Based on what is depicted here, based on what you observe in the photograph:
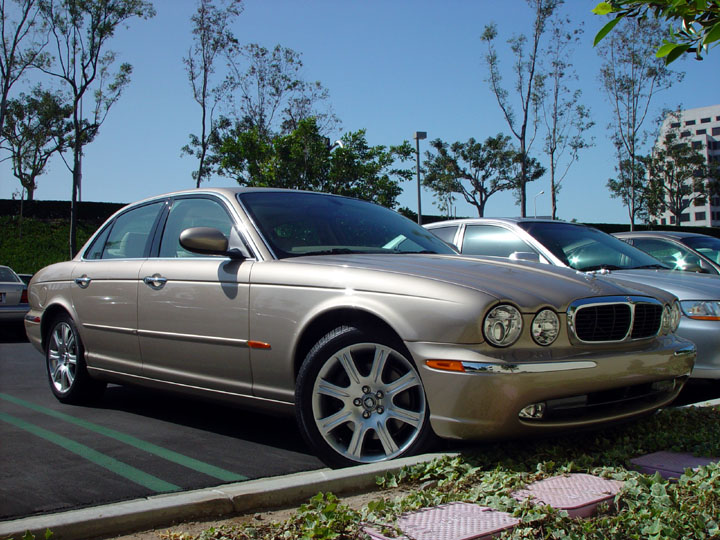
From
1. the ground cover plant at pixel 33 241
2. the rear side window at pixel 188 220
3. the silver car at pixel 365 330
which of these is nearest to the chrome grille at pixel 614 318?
the silver car at pixel 365 330

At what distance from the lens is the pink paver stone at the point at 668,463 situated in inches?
128

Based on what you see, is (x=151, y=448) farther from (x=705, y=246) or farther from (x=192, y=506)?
(x=705, y=246)

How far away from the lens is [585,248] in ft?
22.5

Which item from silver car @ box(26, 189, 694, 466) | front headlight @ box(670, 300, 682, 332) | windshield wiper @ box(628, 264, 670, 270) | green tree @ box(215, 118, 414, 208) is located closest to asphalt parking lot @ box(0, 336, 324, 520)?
silver car @ box(26, 189, 694, 466)

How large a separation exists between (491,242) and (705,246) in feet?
10.4

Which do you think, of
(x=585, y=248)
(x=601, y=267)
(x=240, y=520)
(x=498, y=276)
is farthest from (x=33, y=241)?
(x=240, y=520)

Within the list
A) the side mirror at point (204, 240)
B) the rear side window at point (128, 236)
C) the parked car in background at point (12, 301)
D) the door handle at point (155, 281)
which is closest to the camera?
the side mirror at point (204, 240)

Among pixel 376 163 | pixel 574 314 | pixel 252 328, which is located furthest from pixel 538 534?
pixel 376 163

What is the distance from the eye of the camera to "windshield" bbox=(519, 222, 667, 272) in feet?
21.8

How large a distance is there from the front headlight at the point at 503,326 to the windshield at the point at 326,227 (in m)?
1.33

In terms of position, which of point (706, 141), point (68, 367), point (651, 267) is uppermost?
point (706, 141)

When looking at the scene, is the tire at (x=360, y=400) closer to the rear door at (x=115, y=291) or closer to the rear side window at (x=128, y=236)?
the rear door at (x=115, y=291)

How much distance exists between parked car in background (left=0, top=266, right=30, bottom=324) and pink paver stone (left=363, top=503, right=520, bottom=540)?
1046cm

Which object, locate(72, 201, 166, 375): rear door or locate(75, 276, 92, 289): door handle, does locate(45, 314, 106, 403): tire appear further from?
locate(75, 276, 92, 289): door handle
